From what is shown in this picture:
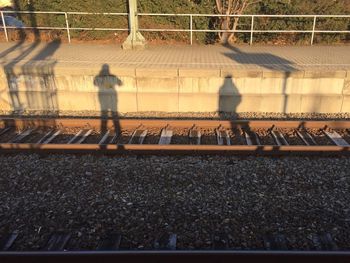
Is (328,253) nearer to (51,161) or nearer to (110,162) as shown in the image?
(110,162)

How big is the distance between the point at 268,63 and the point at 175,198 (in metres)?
6.28

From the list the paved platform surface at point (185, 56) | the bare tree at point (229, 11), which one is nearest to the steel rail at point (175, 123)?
the paved platform surface at point (185, 56)

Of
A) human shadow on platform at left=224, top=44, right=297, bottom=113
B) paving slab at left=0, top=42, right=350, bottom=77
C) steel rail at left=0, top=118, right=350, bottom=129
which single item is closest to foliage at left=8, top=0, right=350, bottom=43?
paving slab at left=0, top=42, right=350, bottom=77

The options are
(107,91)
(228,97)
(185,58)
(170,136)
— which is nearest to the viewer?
(170,136)

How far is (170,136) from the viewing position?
23.3 ft

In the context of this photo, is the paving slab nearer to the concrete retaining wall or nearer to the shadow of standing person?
the concrete retaining wall

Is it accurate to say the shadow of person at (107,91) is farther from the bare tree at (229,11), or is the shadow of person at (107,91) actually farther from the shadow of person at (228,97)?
the bare tree at (229,11)

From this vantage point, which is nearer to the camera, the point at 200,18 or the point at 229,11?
the point at 229,11

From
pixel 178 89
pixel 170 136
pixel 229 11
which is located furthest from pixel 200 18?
pixel 170 136

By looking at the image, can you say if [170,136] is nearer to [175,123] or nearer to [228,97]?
[175,123]

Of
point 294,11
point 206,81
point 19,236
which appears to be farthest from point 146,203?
point 294,11

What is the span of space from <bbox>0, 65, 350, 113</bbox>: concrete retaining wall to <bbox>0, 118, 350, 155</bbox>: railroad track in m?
1.27

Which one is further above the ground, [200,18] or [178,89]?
[200,18]

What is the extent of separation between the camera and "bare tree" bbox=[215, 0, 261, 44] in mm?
14461
